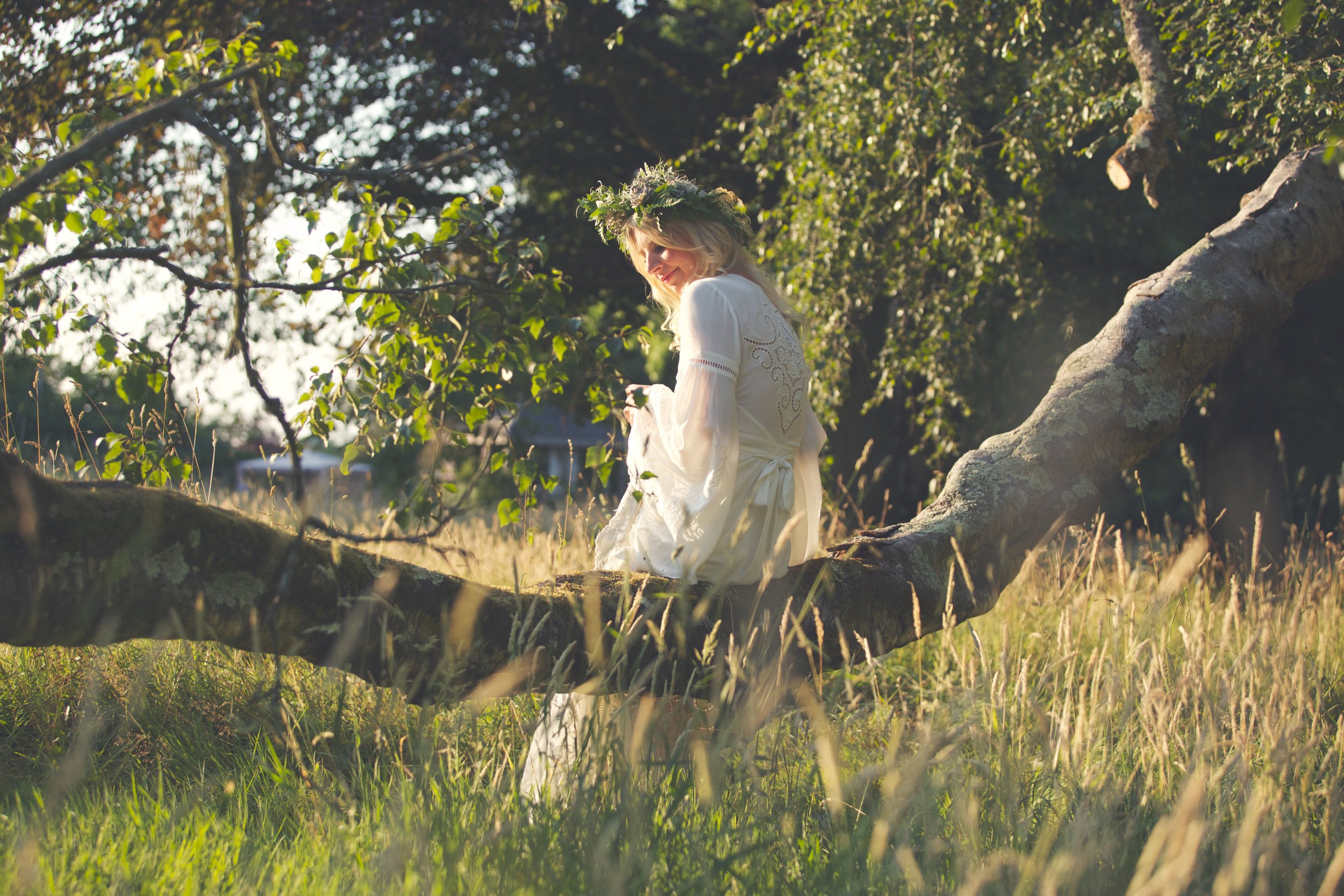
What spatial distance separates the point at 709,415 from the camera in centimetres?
264

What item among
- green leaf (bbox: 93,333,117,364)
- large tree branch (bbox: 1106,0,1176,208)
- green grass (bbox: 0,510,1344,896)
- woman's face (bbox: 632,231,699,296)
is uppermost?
large tree branch (bbox: 1106,0,1176,208)

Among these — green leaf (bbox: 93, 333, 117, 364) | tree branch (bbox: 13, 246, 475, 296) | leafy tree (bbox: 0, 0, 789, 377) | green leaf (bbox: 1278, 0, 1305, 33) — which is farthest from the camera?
leafy tree (bbox: 0, 0, 789, 377)

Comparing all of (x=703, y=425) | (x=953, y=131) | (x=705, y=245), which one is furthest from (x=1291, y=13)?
(x=953, y=131)

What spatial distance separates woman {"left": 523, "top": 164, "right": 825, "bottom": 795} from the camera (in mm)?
2666

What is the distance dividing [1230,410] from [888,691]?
16.4ft

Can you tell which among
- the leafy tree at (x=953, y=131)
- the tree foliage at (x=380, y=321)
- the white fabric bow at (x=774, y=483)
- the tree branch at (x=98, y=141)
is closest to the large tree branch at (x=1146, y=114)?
the leafy tree at (x=953, y=131)

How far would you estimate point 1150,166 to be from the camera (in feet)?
14.3

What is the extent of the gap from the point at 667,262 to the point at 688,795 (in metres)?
1.71

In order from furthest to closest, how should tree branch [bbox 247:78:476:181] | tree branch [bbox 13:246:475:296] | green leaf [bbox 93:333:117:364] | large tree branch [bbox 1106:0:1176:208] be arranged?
large tree branch [bbox 1106:0:1176:208] → green leaf [bbox 93:333:117:364] → tree branch [bbox 247:78:476:181] → tree branch [bbox 13:246:475:296]

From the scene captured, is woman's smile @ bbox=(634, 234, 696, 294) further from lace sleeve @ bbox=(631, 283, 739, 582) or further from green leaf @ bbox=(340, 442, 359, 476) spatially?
green leaf @ bbox=(340, 442, 359, 476)

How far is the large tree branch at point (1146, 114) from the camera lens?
4262mm

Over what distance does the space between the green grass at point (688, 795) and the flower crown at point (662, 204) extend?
1473 millimetres

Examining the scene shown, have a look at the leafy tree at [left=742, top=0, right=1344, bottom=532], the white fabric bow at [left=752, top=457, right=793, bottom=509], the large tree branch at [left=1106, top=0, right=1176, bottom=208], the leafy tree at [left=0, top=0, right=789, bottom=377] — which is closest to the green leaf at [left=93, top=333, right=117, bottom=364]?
the white fabric bow at [left=752, top=457, right=793, bottom=509]

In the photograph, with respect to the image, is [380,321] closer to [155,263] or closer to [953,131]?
[155,263]
